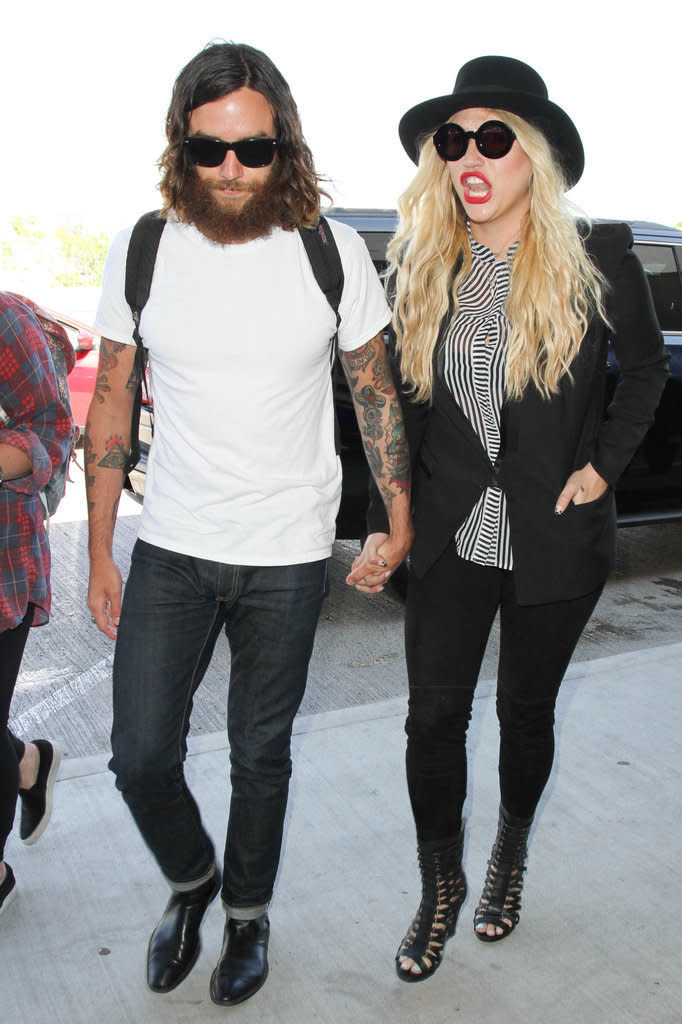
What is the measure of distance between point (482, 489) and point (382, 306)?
0.49 metres

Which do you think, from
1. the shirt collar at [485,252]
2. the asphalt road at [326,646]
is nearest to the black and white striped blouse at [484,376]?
the shirt collar at [485,252]

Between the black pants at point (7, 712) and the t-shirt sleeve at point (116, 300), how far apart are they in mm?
742

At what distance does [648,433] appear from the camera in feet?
18.4

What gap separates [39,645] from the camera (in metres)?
4.71

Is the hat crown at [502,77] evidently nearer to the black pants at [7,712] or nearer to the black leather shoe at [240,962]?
the black pants at [7,712]

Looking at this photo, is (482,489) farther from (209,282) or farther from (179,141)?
(179,141)

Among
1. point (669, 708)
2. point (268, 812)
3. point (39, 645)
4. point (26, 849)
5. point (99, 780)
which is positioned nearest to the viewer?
point (268, 812)

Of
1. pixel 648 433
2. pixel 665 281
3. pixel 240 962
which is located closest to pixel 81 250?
pixel 665 281

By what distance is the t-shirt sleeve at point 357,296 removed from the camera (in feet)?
7.42

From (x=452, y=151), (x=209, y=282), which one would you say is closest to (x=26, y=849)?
(x=209, y=282)

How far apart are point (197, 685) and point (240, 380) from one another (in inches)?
27.4

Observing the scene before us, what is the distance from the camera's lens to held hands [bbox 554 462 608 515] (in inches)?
92.8

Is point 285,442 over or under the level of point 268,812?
over

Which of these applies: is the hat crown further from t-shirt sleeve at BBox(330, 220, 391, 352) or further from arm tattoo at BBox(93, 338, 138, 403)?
arm tattoo at BBox(93, 338, 138, 403)
